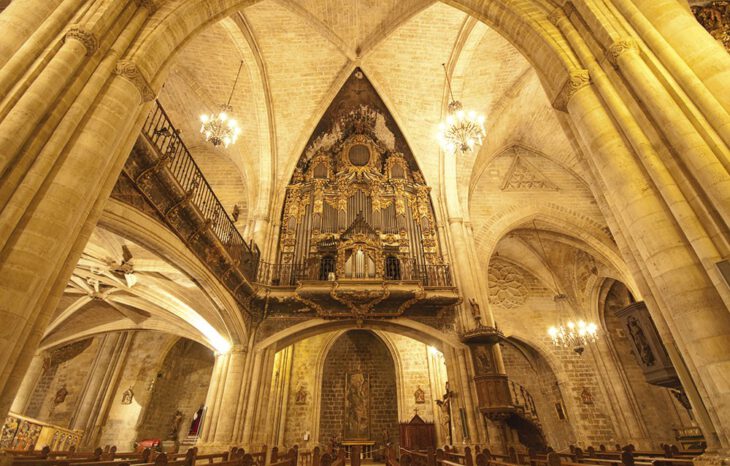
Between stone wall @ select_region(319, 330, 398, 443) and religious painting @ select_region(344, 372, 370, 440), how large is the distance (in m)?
0.14

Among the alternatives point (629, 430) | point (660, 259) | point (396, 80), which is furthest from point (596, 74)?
point (629, 430)

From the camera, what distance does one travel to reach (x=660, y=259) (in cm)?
323

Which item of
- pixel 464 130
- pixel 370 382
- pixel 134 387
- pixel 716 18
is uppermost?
pixel 464 130

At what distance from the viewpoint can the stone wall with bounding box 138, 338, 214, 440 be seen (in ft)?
45.7

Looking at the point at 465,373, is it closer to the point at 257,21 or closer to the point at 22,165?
the point at 22,165

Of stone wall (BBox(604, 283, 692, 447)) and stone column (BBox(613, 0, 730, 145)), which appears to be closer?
stone column (BBox(613, 0, 730, 145))

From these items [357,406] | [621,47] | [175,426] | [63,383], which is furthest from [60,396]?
[621,47]

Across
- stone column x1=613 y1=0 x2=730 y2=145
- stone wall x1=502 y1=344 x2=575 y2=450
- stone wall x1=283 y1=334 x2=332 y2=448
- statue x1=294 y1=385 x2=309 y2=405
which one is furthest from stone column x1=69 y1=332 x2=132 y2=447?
stone column x1=613 y1=0 x2=730 y2=145

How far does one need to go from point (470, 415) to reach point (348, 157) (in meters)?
9.30

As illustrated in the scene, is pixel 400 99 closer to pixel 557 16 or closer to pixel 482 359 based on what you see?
pixel 557 16

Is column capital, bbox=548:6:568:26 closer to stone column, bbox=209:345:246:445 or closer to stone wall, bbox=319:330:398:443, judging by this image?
stone column, bbox=209:345:246:445

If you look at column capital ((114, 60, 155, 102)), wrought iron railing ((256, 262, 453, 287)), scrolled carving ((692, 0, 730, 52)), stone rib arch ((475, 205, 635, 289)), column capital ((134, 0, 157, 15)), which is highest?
stone rib arch ((475, 205, 635, 289))

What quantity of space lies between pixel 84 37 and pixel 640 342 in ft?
30.3

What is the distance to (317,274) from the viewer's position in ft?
32.6
